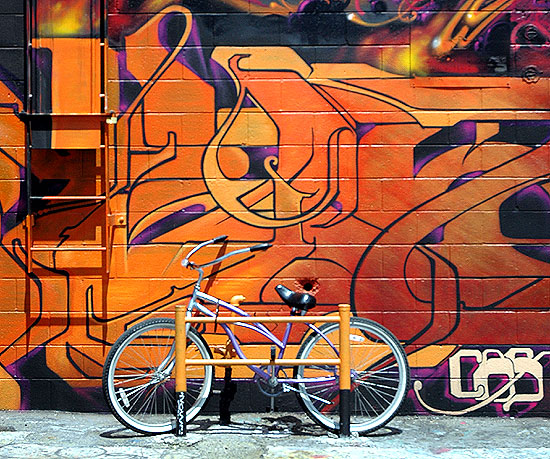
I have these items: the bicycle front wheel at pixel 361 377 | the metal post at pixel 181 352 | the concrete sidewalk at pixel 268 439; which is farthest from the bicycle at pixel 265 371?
the metal post at pixel 181 352

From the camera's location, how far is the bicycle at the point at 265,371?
17.5ft

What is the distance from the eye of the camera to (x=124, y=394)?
17.5 ft

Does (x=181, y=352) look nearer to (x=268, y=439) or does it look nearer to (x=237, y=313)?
(x=237, y=313)

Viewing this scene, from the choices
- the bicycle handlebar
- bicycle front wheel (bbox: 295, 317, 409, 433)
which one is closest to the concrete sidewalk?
bicycle front wheel (bbox: 295, 317, 409, 433)

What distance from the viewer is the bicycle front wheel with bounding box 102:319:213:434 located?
530cm

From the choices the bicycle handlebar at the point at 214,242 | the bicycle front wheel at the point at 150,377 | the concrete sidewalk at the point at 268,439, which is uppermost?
the bicycle handlebar at the point at 214,242

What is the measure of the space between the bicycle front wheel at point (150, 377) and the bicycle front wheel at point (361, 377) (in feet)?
2.58

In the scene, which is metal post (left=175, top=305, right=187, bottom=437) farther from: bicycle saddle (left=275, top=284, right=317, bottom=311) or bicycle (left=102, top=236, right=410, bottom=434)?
bicycle saddle (left=275, top=284, right=317, bottom=311)

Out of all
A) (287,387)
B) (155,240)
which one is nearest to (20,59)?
(155,240)

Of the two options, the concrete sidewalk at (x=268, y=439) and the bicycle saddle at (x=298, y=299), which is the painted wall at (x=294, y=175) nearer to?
the concrete sidewalk at (x=268, y=439)

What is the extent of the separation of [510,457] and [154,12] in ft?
13.8

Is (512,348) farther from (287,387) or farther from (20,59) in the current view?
(20,59)

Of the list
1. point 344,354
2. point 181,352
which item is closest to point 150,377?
point 181,352

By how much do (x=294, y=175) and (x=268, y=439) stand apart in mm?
2040
